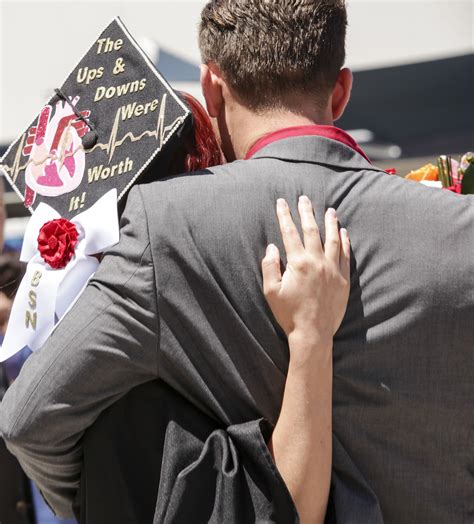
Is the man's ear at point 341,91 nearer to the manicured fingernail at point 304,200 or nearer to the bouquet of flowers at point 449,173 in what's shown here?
the manicured fingernail at point 304,200

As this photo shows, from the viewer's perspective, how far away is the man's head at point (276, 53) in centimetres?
161

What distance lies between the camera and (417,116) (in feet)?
28.1

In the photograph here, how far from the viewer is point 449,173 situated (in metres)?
2.06

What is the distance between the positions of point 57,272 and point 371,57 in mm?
8032

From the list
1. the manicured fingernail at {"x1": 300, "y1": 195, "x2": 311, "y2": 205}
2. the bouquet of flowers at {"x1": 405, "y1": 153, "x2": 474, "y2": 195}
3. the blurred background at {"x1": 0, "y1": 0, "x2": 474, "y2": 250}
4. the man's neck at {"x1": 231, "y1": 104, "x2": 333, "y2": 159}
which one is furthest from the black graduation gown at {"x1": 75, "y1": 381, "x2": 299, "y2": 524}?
the blurred background at {"x1": 0, "y1": 0, "x2": 474, "y2": 250}

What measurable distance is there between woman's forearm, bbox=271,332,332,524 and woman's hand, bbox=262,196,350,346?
0.03 m

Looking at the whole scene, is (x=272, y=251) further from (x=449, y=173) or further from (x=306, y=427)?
(x=449, y=173)

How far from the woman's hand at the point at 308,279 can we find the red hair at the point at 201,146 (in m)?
0.28

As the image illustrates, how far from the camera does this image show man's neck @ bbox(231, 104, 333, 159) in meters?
1.63

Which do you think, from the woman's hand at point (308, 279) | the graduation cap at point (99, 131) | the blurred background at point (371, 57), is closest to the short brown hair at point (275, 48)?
the graduation cap at point (99, 131)

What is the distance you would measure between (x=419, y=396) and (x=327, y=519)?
0.85 feet

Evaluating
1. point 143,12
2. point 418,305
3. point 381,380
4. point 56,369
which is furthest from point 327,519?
point 143,12

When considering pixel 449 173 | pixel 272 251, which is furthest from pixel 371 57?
pixel 272 251

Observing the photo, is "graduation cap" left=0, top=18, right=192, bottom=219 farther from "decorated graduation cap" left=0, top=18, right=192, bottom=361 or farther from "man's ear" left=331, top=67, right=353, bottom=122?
"man's ear" left=331, top=67, right=353, bottom=122
